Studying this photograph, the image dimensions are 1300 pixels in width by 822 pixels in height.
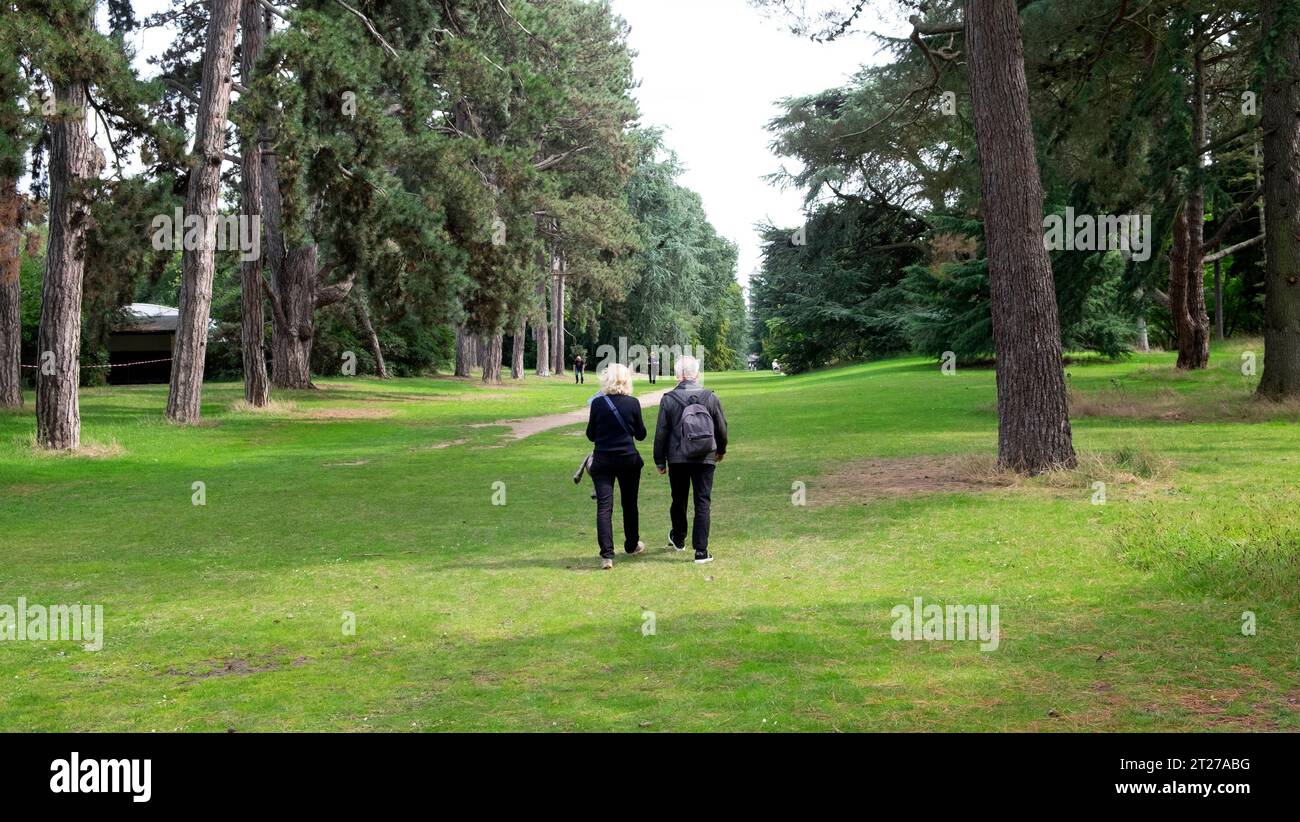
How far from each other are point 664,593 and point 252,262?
87.7 ft

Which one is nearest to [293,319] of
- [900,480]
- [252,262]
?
[252,262]

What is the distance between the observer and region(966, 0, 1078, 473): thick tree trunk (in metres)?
15.8

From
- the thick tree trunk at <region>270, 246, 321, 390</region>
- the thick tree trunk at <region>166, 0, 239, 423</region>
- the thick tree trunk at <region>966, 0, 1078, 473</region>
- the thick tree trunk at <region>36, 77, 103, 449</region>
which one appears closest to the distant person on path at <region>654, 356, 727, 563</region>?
the thick tree trunk at <region>966, 0, 1078, 473</region>

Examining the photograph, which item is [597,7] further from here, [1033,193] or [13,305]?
[1033,193]

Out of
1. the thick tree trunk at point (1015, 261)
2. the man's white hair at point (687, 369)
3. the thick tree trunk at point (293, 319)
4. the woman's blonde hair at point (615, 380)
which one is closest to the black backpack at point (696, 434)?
the man's white hair at point (687, 369)

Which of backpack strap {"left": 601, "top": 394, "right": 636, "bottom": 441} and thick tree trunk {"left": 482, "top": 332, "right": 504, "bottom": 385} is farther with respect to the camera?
thick tree trunk {"left": 482, "top": 332, "right": 504, "bottom": 385}

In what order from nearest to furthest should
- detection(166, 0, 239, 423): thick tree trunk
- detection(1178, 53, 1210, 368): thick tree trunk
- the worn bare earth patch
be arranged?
the worn bare earth patch < detection(166, 0, 239, 423): thick tree trunk < detection(1178, 53, 1210, 368): thick tree trunk

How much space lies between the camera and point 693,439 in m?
10.9

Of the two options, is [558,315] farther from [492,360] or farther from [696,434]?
[696,434]

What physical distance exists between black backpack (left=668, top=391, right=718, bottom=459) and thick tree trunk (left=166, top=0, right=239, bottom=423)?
18936 millimetres

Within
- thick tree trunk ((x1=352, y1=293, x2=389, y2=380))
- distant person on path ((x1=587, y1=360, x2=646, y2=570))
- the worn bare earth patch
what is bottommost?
the worn bare earth patch

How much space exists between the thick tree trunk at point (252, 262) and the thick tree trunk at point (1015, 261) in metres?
20.6

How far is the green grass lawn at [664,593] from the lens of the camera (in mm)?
6383

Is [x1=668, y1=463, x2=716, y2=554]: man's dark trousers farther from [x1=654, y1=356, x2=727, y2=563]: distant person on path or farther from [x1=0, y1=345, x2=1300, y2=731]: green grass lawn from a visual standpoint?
[x1=0, y1=345, x2=1300, y2=731]: green grass lawn
